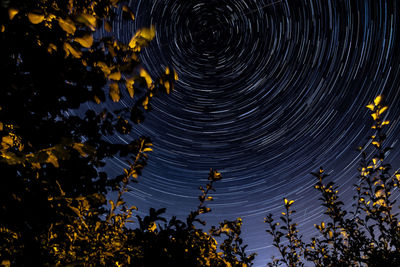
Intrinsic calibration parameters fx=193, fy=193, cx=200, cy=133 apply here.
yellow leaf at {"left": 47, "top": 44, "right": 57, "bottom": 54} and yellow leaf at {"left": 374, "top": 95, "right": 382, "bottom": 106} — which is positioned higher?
yellow leaf at {"left": 374, "top": 95, "right": 382, "bottom": 106}

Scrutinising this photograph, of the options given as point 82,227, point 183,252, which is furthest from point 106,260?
point 183,252

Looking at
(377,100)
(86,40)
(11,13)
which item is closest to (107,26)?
(86,40)

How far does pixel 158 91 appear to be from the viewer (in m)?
1.67

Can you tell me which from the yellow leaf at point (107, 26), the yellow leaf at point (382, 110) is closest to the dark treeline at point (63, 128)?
the yellow leaf at point (107, 26)

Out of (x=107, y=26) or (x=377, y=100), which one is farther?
(x=377, y=100)

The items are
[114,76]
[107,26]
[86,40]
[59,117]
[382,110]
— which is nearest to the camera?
[86,40]

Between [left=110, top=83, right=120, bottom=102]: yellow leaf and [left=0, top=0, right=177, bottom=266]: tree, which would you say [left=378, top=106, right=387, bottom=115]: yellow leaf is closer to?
[left=0, top=0, right=177, bottom=266]: tree

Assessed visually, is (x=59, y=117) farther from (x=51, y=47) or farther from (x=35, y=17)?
(x=35, y=17)

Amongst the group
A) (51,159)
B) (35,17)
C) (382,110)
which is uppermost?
(382,110)

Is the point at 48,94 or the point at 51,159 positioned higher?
the point at 48,94

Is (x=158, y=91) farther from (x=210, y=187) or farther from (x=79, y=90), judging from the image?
(x=210, y=187)

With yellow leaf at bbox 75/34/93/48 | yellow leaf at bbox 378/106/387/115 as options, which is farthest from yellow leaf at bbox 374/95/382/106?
yellow leaf at bbox 75/34/93/48

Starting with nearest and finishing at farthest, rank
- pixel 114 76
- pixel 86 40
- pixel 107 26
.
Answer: pixel 86 40 < pixel 114 76 < pixel 107 26

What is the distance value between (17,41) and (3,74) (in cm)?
21
